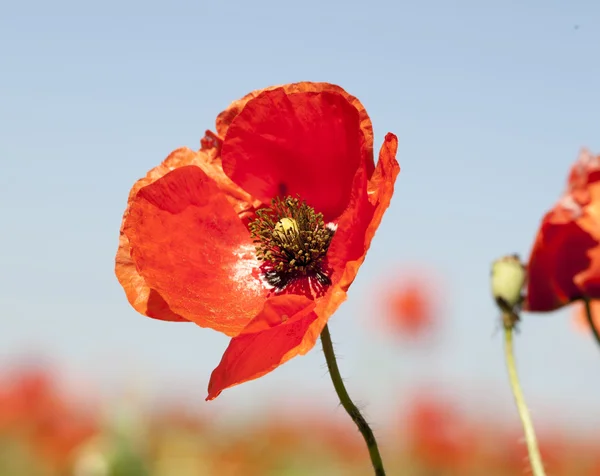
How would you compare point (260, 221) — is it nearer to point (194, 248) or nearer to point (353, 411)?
point (194, 248)

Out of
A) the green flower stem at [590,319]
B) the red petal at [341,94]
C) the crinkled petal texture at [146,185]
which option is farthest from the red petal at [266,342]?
the green flower stem at [590,319]

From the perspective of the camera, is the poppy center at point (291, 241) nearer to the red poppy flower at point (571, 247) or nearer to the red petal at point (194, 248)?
the red petal at point (194, 248)

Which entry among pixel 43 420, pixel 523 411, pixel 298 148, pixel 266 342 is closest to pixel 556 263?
pixel 523 411

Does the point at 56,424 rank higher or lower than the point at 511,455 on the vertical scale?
higher

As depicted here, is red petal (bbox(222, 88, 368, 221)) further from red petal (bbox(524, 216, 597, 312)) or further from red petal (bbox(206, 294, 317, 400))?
red petal (bbox(524, 216, 597, 312))

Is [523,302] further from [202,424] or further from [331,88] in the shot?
[202,424]

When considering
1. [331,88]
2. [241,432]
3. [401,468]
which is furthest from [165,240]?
[241,432]

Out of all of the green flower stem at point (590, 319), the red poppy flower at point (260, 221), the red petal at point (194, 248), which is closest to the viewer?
the green flower stem at point (590, 319)
